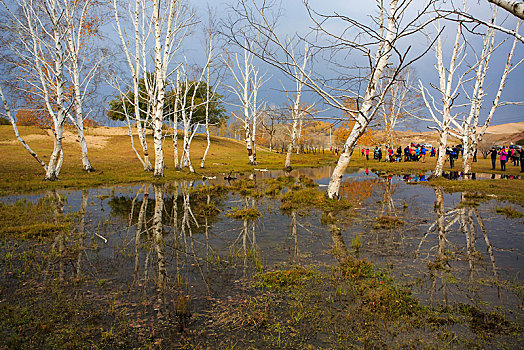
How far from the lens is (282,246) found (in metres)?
6.70

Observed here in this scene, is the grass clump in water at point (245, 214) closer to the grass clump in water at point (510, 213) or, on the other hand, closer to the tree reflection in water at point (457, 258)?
the tree reflection in water at point (457, 258)

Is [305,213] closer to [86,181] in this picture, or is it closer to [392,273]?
[392,273]

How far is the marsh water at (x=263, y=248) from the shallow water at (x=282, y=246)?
2cm

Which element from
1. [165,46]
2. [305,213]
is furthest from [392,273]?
[165,46]

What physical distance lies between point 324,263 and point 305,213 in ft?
14.6

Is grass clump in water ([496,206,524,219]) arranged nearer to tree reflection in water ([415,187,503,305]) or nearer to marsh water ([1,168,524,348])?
marsh water ([1,168,524,348])

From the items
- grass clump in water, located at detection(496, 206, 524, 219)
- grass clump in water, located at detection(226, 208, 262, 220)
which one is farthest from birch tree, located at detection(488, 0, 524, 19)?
grass clump in water, located at detection(496, 206, 524, 219)

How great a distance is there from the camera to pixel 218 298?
4266 mm

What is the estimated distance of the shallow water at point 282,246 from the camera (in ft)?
15.4

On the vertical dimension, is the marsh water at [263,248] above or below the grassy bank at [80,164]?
below

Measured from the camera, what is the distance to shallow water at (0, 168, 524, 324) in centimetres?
470

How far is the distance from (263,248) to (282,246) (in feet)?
1.55

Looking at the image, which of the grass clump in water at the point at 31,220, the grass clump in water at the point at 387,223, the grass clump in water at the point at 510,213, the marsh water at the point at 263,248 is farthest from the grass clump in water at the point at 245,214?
the grass clump in water at the point at 510,213

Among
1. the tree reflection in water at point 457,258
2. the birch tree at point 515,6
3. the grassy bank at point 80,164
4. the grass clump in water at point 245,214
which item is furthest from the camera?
the grassy bank at point 80,164
